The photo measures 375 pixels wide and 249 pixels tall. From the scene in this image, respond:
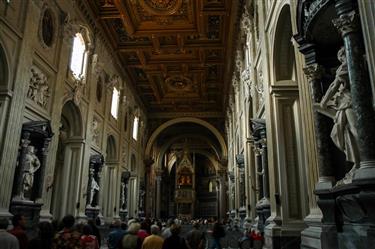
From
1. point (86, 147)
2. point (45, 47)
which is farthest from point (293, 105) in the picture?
point (86, 147)

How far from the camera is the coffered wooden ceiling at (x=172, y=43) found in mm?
15625

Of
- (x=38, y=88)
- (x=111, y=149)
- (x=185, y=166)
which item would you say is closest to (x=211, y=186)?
(x=185, y=166)

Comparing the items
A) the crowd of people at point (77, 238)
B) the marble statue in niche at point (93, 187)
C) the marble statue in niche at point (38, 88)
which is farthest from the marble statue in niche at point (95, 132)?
the crowd of people at point (77, 238)

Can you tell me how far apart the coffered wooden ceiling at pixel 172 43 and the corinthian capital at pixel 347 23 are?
11.6m

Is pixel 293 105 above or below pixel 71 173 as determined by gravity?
above

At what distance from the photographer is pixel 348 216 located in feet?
13.4

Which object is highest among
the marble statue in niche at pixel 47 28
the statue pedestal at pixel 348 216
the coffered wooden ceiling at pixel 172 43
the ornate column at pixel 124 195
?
the coffered wooden ceiling at pixel 172 43

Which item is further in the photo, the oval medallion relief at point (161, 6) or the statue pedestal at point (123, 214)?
the statue pedestal at point (123, 214)

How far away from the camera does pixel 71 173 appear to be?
13.9m

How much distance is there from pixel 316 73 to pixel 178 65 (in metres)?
16.8

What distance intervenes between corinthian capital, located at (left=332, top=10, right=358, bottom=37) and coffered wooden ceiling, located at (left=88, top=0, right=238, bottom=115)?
38.0 ft

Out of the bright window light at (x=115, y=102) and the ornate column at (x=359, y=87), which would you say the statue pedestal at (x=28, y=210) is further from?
the bright window light at (x=115, y=102)

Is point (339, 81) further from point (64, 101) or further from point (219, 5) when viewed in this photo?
point (219, 5)

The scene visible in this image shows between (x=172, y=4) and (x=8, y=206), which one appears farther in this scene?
(x=172, y=4)
